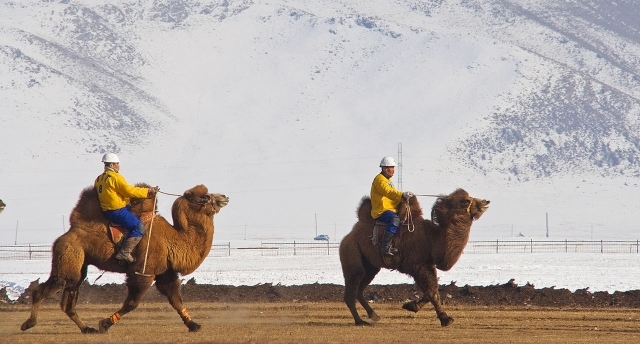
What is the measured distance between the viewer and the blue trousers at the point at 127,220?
50.3 ft

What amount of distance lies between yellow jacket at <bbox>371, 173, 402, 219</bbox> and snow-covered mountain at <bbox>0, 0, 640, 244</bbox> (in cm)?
9138

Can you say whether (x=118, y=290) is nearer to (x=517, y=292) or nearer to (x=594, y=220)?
(x=517, y=292)

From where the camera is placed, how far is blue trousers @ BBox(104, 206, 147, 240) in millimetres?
15320

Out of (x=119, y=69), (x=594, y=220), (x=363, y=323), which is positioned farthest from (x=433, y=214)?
(x=119, y=69)

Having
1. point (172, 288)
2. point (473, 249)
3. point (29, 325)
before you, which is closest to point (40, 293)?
point (29, 325)

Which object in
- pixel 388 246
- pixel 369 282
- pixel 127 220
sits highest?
pixel 127 220

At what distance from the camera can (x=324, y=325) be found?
17.0 m

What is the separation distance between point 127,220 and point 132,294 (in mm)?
1108

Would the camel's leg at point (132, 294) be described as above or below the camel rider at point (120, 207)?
below

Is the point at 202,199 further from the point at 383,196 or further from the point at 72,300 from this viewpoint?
the point at 383,196

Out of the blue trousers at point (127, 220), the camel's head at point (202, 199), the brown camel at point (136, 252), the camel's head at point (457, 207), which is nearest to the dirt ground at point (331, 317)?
the brown camel at point (136, 252)

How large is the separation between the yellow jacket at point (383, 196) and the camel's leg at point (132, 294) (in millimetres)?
3832

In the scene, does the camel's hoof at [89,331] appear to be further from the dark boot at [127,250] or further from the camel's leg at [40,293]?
the dark boot at [127,250]

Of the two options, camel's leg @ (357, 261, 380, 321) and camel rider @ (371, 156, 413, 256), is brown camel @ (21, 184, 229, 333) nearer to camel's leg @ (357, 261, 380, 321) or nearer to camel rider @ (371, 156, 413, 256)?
camel rider @ (371, 156, 413, 256)
